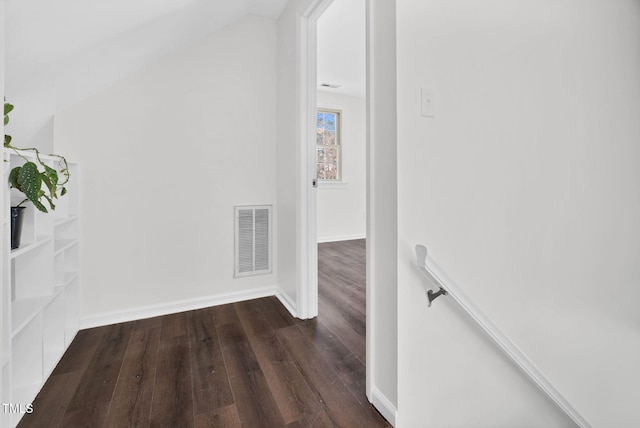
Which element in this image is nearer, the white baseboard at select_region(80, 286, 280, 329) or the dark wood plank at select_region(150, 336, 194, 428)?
the dark wood plank at select_region(150, 336, 194, 428)

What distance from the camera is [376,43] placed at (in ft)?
4.36

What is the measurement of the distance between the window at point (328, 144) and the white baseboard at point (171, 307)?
119 inches

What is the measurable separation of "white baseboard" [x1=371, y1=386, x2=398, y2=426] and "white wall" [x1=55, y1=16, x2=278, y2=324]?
152cm

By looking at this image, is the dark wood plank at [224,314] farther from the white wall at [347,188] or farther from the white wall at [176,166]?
the white wall at [347,188]

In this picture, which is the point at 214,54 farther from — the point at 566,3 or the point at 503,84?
the point at 566,3

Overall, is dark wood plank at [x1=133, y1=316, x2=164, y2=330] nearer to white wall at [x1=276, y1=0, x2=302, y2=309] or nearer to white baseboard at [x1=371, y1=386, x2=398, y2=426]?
white wall at [x1=276, y1=0, x2=302, y2=309]

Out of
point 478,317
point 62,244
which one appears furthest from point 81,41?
point 478,317

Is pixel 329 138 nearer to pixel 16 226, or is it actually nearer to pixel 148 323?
pixel 148 323

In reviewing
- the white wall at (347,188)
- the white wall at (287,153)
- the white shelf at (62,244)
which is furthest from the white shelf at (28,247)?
the white wall at (347,188)

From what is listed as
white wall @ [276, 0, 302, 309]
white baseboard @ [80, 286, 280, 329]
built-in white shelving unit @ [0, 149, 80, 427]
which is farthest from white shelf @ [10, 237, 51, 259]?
white wall @ [276, 0, 302, 309]

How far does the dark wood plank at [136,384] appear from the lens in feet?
4.38

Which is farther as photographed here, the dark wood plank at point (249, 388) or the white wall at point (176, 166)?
the white wall at point (176, 166)

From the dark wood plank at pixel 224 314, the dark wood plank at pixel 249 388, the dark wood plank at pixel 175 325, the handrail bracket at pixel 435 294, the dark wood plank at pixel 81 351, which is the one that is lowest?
the dark wood plank at pixel 249 388

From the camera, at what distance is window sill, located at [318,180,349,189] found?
523 cm
